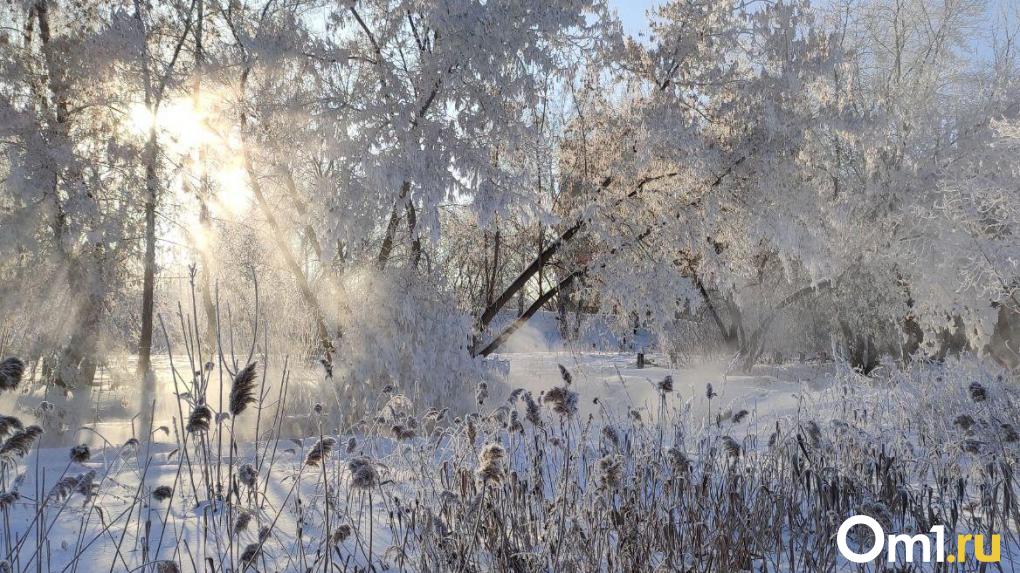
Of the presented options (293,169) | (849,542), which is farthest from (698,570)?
(293,169)

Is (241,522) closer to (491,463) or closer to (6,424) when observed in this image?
(6,424)

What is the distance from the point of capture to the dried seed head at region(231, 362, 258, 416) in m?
1.71

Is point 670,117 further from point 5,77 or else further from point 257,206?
point 5,77

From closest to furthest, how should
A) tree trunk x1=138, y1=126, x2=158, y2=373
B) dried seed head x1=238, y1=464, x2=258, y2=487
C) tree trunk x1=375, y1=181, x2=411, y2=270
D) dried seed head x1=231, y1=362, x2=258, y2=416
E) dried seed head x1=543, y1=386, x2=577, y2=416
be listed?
dried seed head x1=231, y1=362, x2=258, y2=416 < dried seed head x1=238, y1=464, x2=258, y2=487 < dried seed head x1=543, y1=386, x2=577, y2=416 < tree trunk x1=375, y1=181, x2=411, y2=270 < tree trunk x1=138, y1=126, x2=158, y2=373

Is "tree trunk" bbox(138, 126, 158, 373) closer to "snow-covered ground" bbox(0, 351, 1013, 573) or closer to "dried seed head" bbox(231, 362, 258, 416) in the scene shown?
"snow-covered ground" bbox(0, 351, 1013, 573)

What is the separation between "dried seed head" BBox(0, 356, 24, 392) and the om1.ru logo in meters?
2.52

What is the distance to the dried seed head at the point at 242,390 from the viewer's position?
67.1 inches

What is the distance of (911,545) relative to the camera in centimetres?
236

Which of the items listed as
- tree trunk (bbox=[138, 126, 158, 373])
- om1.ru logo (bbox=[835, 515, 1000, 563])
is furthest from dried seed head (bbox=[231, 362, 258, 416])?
tree trunk (bbox=[138, 126, 158, 373])

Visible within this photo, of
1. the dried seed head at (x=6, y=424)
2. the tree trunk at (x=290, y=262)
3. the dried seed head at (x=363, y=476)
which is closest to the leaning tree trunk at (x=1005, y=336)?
the tree trunk at (x=290, y=262)

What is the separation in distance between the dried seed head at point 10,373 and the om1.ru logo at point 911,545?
99.1 inches

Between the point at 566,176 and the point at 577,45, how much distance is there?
2945mm

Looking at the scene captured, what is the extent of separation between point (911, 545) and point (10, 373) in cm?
287

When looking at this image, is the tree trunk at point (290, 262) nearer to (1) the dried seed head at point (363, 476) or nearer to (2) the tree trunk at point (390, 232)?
(2) the tree trunk at point (390, 232)
